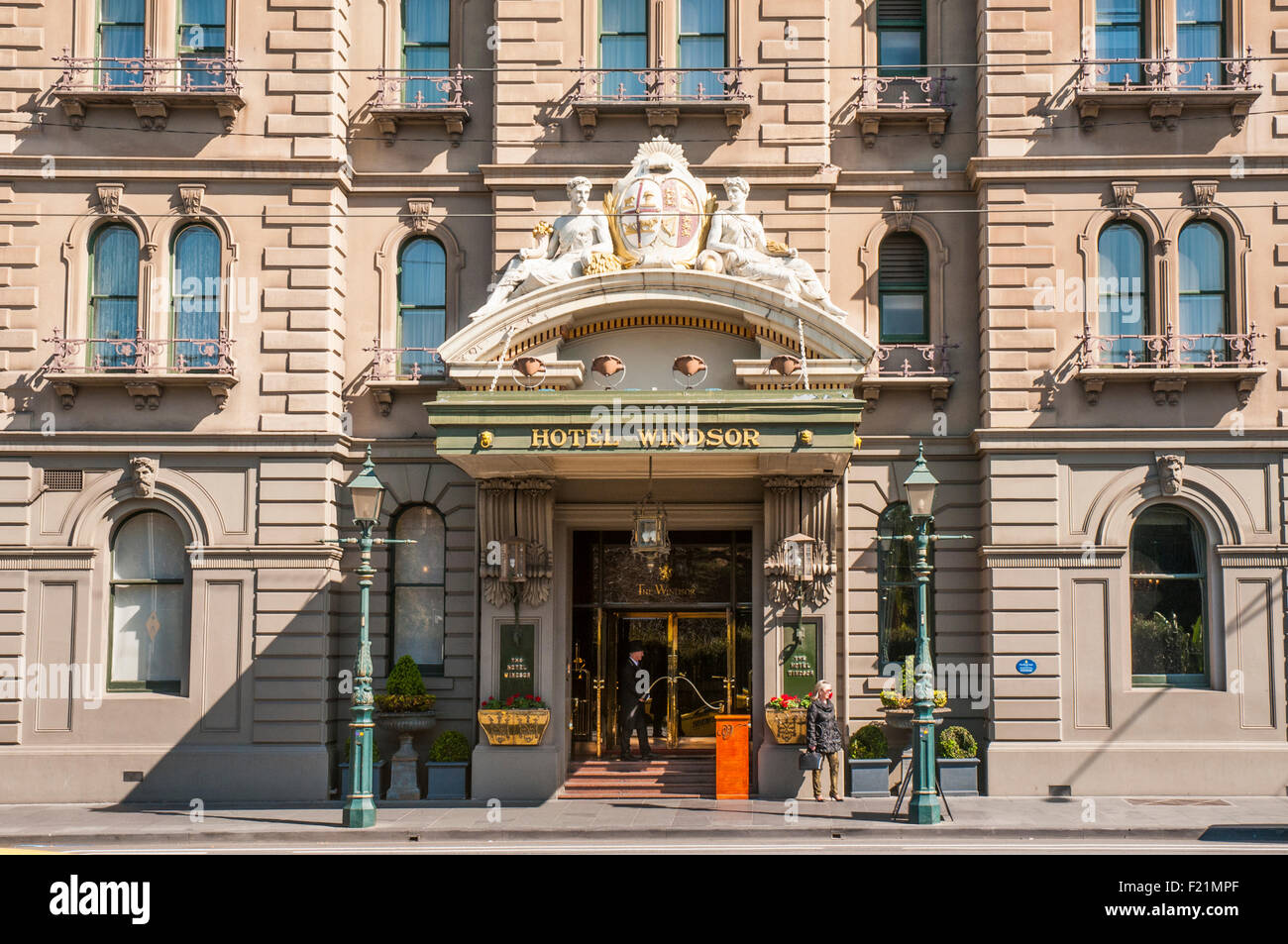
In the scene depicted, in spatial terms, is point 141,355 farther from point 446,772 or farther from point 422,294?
point 446,772

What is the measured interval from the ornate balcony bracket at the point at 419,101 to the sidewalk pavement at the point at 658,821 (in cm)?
1152

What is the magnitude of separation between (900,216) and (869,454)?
13.7ft

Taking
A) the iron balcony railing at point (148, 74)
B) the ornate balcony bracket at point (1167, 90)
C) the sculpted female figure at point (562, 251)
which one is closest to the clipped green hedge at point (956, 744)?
the sculpted female figure at point (562, 251)

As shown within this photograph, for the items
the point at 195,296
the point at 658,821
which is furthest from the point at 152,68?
the point at 658,821

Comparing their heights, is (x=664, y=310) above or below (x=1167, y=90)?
below

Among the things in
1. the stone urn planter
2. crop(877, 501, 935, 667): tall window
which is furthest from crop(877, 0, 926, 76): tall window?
the stone urn planter

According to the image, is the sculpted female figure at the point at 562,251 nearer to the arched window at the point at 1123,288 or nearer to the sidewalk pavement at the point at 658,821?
the sidewalk pavement at the point at 658,821

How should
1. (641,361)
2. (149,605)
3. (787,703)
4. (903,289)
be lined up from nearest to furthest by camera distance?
(787,703) → (641,361) → (149,605) → (903,289)

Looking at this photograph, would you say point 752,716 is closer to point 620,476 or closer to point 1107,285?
point 620,476

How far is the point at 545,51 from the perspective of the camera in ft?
78.9

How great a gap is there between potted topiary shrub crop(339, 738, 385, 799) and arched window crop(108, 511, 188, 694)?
3049 mm

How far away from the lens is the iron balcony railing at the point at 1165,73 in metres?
23.2

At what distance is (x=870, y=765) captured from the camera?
2244 centimetres

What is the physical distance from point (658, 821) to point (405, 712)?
5.12 metres
